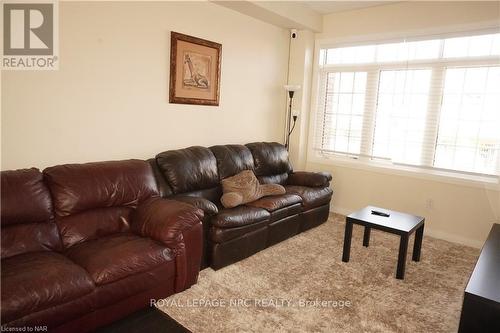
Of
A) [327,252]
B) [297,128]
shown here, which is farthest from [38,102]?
[297,128]

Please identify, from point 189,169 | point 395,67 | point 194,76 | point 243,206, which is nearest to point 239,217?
point 243,206

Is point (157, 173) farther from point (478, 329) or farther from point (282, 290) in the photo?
point (478, 329)

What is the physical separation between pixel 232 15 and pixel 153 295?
322cm

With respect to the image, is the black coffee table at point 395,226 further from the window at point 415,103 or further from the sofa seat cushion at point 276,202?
the window at point 415,103

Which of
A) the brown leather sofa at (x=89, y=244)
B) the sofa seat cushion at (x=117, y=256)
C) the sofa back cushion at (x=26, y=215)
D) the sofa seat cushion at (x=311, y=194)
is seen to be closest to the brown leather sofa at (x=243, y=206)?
the sofa seat cushion at (x=311, y=194)

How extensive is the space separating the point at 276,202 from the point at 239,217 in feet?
1.91

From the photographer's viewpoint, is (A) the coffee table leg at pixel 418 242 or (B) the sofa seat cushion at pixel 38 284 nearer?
(B) the sofa seat cushion at pixel 38 284

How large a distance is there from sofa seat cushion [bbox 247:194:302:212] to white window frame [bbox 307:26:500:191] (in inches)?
55.5

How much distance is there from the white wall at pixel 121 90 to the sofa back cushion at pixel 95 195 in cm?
40

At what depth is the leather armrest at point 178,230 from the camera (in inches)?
91.8

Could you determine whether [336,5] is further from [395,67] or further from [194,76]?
[194,76]

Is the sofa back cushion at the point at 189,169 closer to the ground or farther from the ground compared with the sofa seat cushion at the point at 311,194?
farther from the ground

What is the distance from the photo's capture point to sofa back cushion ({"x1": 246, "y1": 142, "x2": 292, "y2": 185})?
406 cm

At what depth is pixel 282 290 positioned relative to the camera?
2.60 metres
